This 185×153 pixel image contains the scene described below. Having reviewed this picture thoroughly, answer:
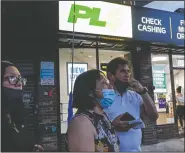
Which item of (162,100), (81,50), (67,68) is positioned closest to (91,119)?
(67,68)

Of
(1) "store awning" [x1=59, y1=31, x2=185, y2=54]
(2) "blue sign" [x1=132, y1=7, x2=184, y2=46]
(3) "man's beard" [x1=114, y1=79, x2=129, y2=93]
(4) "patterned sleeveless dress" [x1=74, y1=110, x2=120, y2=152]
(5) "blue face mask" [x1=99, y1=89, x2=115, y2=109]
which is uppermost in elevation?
(2) "blue sign" [x1=132, y1=7, x2=184, y2=46]

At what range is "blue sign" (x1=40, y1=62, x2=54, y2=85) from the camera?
5.29m

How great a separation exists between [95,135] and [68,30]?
4.24 metres

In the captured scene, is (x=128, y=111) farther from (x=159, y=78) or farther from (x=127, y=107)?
(x=159, y=78)

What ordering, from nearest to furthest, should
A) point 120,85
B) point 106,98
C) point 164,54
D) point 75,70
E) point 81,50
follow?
point 106,98
point 120,85
point 75,70
point 81,50
point 164,54

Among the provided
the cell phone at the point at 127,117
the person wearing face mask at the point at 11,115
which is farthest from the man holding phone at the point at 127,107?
the person wearing face mask at the point at 11,115

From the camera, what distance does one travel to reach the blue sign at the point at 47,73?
17.4ft

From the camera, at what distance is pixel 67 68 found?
5.98 metres

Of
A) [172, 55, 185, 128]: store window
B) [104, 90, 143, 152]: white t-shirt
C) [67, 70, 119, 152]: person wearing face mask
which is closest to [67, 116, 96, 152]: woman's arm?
[67, 70, 119, 152]: person wearing face mask

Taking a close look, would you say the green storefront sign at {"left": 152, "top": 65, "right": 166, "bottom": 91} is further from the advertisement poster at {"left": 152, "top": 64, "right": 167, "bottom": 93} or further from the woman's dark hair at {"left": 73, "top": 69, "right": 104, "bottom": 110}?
the woman's dark hair at {"left": 73, "top": 69, "right": 104, "bottom": 110}

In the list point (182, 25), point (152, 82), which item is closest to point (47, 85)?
point (152, 82)

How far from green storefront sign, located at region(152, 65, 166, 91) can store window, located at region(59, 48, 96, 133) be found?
1805mm

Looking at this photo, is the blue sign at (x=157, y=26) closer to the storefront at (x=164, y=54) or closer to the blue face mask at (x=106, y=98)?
the storefront at (x=164, y=54)

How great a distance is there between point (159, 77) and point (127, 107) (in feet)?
15.7
